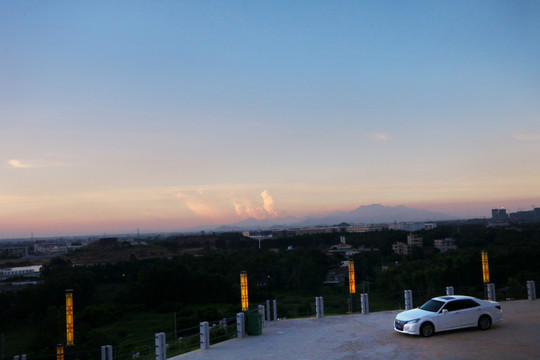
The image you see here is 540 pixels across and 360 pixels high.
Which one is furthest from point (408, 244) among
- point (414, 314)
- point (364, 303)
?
point (414, 314)

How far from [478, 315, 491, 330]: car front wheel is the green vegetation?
19.4m

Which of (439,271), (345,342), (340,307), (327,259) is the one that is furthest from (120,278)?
(345,342)

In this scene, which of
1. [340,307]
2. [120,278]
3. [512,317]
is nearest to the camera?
[512,317]

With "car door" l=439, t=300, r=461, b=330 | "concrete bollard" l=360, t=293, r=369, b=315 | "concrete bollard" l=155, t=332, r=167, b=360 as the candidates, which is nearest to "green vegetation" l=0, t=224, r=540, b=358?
"concrete bollard" l=360, t=293, r=369, b=315

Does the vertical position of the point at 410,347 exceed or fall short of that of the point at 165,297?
it exceeds it

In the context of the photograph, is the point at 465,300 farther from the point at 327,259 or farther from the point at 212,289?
the point at 327,259

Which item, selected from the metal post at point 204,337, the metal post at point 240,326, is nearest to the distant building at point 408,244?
the metal post at point 240,326

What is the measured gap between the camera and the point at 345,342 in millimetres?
13938

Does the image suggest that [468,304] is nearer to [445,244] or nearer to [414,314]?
Answer: [414,314]

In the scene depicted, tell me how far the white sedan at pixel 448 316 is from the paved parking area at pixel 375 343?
243mm

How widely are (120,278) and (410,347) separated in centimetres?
6662

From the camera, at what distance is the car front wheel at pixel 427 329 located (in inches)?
555

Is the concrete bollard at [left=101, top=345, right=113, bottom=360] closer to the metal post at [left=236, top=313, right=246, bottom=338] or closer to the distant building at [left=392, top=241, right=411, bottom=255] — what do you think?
the metal post at [left=236, top=313, right=246, bottom=338]

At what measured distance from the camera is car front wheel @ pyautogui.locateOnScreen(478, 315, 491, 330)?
14.6m
